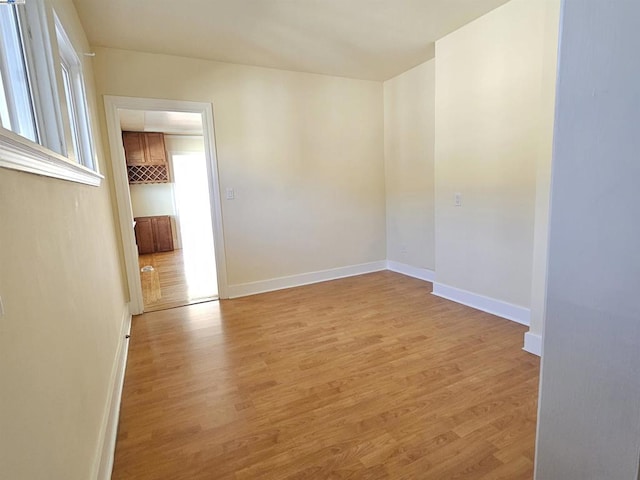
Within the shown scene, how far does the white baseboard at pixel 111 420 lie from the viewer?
1328 mm

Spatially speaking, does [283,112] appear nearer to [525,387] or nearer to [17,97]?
[17,97]

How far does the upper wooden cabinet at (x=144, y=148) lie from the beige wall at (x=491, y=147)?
18.2 ft

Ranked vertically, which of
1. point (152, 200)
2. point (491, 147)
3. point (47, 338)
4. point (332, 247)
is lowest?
point (332, 247)

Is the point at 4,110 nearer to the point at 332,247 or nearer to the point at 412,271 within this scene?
the point at 332,247

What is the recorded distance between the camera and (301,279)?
4.16 m

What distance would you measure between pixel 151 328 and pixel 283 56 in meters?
2.91

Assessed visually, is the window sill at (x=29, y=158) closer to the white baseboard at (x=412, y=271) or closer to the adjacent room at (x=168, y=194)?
the white baseboard at (x=412, y=271)

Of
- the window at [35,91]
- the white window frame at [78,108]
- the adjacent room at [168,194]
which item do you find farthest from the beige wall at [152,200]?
the window at [35,91]

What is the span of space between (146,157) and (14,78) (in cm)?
588

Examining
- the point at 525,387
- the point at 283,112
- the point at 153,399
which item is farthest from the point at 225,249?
the point at 525,387

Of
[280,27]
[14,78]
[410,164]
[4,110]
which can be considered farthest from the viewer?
[410,164]

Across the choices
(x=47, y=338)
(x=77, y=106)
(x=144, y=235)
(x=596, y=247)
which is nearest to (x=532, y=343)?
(x=596, y=247)

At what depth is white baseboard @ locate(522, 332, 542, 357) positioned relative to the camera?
227cm

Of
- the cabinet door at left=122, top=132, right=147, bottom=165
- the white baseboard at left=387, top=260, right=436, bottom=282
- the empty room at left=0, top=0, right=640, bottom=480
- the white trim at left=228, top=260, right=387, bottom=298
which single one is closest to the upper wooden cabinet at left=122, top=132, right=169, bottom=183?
the cabinet door at left=122, top=132, right=147, bottom=165
